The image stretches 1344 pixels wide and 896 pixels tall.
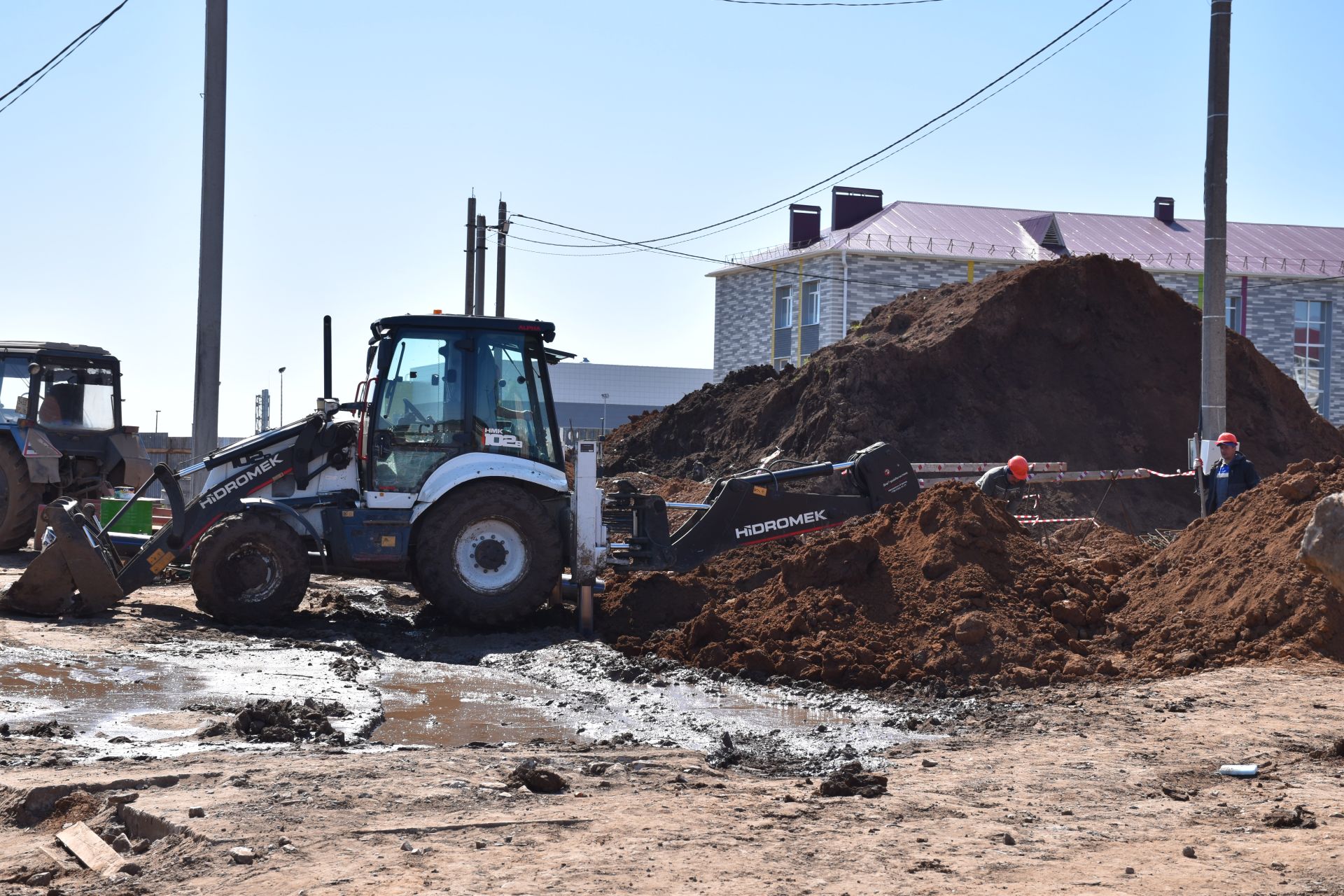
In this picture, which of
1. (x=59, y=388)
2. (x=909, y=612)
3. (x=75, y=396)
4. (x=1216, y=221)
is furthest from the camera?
(x=75, y=396)

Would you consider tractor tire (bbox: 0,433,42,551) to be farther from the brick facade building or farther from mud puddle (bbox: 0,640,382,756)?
the brick facade building

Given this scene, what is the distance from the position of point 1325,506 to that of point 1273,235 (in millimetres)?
45651

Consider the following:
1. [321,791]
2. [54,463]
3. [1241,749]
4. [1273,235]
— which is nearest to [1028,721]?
[1241,749]

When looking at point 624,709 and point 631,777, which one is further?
point 624,709

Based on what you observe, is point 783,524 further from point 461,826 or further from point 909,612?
point 461,826

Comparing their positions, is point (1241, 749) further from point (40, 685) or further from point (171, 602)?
point (171, 602)

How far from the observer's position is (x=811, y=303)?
43719mm

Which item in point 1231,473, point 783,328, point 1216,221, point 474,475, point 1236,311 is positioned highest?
point 1236,311

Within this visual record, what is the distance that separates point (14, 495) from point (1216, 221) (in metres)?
14.0

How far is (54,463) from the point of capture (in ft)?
51.5

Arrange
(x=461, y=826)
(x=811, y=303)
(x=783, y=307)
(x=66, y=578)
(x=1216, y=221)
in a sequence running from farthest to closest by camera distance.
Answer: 1. (x=783, y=307)
2. (x=811, y=303)
3. (x=1216, y=221)
4. (x=66, y=578)
5. (x=461, y=826)

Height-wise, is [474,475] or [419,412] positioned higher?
[419,412]

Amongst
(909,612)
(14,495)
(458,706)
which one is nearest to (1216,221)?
(909,612)

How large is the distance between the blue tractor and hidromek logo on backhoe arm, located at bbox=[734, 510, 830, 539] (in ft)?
29.6
